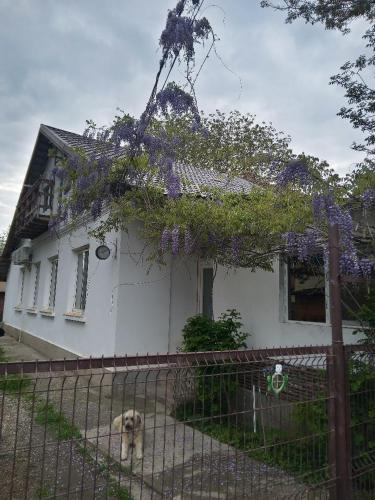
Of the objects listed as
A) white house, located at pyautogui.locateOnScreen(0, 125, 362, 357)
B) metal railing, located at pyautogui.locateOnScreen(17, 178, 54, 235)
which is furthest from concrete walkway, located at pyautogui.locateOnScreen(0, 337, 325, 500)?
metal railing, located at pyautogui.locateOnScreen(17, 178, 54, 235)

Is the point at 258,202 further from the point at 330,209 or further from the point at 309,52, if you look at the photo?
the point at 309,52

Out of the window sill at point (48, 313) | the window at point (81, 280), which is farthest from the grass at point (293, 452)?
the window sill at point (48, 313)

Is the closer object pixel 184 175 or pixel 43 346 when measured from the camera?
pixel 184 175

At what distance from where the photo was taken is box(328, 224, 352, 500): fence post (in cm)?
264

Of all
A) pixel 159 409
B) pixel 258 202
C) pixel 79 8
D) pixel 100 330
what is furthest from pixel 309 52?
pixel 100 330

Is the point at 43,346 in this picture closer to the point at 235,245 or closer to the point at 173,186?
the point at 173,186

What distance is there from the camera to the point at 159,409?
18.0 feet

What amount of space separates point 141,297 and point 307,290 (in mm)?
2994

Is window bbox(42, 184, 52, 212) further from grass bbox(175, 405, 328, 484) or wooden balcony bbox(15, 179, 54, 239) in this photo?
grass bbox(175, 405, 328, 484)

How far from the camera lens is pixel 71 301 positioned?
363 inches

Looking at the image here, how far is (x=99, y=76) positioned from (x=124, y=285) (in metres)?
3.47

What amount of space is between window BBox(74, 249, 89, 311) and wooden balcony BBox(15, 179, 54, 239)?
1918mm

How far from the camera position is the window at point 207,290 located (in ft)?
25.0

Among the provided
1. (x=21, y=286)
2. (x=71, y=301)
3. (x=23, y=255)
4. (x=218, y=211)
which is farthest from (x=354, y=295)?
(x=21, y=286)
